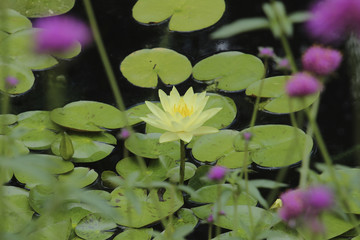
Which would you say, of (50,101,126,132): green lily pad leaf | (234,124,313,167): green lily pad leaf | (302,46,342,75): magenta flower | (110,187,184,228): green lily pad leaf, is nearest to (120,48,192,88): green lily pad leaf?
(50,101,126,132): green lily pad leaf

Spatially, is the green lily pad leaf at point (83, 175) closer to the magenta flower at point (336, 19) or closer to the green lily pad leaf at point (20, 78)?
the green lily pad leaf at point (20, 78)

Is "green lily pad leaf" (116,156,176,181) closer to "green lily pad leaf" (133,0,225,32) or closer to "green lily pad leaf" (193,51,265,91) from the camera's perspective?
"green lily pad leaf" (193,51,265,91)

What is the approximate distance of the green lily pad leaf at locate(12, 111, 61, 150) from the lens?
1880mm

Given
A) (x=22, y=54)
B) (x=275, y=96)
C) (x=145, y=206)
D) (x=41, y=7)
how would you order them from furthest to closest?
(x=41, y=7)
(x=22, y=54)
(x=275, y=96)
(x=145, y=206)

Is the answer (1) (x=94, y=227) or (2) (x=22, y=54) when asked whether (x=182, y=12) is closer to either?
(2) (x=22, y=54)

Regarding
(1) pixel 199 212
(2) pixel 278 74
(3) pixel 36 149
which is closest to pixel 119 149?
(3) pixel 36 149

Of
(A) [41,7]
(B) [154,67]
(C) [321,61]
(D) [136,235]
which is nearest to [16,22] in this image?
(A) [41,7]

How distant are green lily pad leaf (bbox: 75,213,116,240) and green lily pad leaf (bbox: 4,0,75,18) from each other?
3.95ft

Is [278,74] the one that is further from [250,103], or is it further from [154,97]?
[154,97]

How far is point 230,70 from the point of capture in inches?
83.7

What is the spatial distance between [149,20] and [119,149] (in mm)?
773

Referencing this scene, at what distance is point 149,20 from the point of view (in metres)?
2.45

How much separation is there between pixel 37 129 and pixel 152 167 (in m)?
0.44

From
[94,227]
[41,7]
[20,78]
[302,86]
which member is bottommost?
[94,227]
